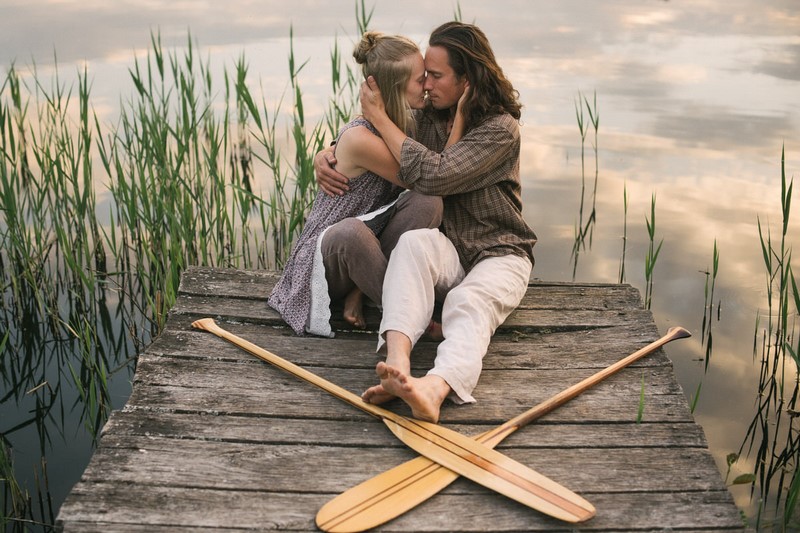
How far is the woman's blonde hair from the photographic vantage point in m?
2.74

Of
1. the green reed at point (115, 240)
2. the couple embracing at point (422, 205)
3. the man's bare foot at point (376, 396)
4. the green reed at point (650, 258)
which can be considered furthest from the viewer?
the green reed at point (115, 240)

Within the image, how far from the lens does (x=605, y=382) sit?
2.66 metres

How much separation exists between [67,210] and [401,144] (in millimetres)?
2155

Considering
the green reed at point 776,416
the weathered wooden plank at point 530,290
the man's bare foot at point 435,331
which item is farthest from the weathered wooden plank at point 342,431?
the weathered wooden plank at point 530,290

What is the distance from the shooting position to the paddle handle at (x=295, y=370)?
2390mm

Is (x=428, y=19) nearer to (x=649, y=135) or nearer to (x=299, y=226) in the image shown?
(x=649, y=135)

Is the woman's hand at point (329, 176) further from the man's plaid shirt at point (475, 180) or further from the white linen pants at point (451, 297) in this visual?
the white linen pants at point (451, 297)

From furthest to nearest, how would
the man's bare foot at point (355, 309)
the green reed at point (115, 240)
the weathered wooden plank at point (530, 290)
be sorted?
1. the green reed at point (115, 240)
2. the weathered wooden plank at point (530, 290)
3. the man's bare foot at point (355, 309)

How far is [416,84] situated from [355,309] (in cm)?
82

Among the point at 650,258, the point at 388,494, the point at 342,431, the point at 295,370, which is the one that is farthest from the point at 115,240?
the point at 388,494

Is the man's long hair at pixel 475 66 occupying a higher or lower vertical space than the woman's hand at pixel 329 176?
higher

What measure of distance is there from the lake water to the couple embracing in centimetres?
129

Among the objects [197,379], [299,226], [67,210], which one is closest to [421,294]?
[197,379]

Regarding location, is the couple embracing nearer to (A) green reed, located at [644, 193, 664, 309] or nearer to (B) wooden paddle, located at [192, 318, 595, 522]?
(B) wooden paddle, located at [192, 318, 595, 522]
